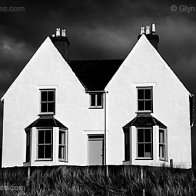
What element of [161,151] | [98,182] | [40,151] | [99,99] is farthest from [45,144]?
[98,182]

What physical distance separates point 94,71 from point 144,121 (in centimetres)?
593

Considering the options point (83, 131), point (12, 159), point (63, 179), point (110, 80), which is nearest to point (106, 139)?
point (83, 131)

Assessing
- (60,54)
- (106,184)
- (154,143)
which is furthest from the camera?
(60,54)

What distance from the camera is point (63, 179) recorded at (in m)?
25.4

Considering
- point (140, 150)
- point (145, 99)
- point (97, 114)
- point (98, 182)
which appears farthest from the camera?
point (97, 114)

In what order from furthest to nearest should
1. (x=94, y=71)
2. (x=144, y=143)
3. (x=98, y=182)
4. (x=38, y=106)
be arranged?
(x=94, y=71) → (x=38, y=106) → (x=144, y=143) → (x=98, y=182)

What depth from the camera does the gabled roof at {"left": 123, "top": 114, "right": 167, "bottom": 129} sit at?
35.6 m

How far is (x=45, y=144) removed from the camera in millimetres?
35938

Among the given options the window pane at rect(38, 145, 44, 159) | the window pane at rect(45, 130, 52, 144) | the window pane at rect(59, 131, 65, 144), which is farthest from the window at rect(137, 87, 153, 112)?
the window pane at rect(38, 145, 44, 159)

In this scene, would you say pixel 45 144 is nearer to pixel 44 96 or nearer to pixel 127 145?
pixel 44 96

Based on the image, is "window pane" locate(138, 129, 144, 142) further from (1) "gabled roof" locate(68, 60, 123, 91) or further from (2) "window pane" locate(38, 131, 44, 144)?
(2) "window pane" locate(38, 131, 44, 144)

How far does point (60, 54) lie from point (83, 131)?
5.38 m

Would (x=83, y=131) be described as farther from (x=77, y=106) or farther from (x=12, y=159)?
(x=12, y=159)

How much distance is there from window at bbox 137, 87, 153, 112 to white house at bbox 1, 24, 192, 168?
0.06 m
